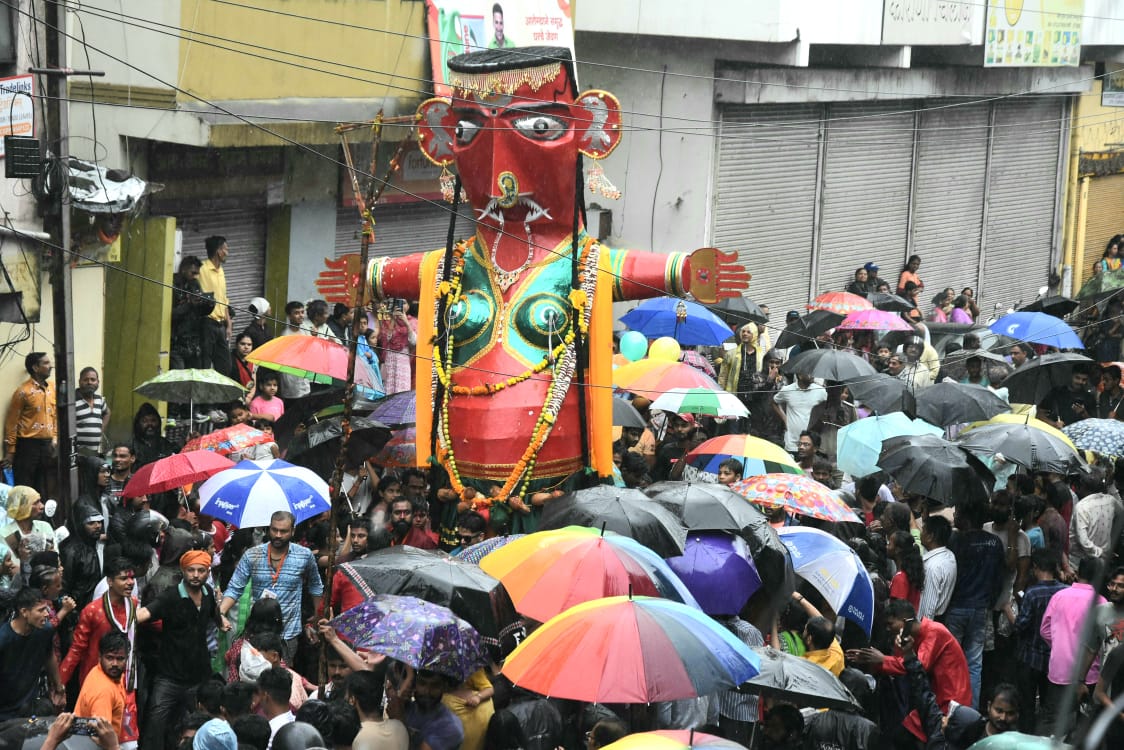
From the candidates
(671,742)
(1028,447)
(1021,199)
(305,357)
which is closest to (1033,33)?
(1021,199)

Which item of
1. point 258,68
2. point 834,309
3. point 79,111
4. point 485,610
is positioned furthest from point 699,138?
point 485,610

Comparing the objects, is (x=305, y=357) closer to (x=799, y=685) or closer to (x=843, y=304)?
(x=799, y=685)

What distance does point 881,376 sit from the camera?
13742 mm

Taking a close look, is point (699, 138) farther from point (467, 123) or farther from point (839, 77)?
point (467, 123)

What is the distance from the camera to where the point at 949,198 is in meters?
27.1

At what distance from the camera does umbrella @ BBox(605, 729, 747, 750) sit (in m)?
6.24

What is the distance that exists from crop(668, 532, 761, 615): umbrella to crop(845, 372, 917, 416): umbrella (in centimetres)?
435

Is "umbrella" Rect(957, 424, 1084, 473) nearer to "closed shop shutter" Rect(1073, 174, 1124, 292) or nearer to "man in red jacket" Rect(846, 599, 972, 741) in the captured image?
"man in red jacket" Rect(846, 599, 972, 741)

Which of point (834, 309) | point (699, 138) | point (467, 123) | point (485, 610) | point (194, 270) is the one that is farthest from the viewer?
point (699, 138)

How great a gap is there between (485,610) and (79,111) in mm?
8186

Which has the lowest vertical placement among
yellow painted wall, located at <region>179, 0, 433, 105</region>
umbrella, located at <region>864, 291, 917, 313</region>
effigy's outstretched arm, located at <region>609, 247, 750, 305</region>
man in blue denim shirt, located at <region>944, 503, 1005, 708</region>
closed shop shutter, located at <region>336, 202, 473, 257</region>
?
man in blue denim shirt, located at <region>944, 503, 1005, 708</region>

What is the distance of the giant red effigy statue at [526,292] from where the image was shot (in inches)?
434

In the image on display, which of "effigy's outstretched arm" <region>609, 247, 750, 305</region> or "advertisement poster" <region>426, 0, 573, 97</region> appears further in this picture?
"advertisement poster" <region>426, 0, 573, 97</region>

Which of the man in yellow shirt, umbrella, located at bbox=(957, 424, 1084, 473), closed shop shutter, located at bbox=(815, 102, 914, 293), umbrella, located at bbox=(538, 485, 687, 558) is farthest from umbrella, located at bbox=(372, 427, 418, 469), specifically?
closed shop shutter, located at bbox=(815, 102, 914, 293)
